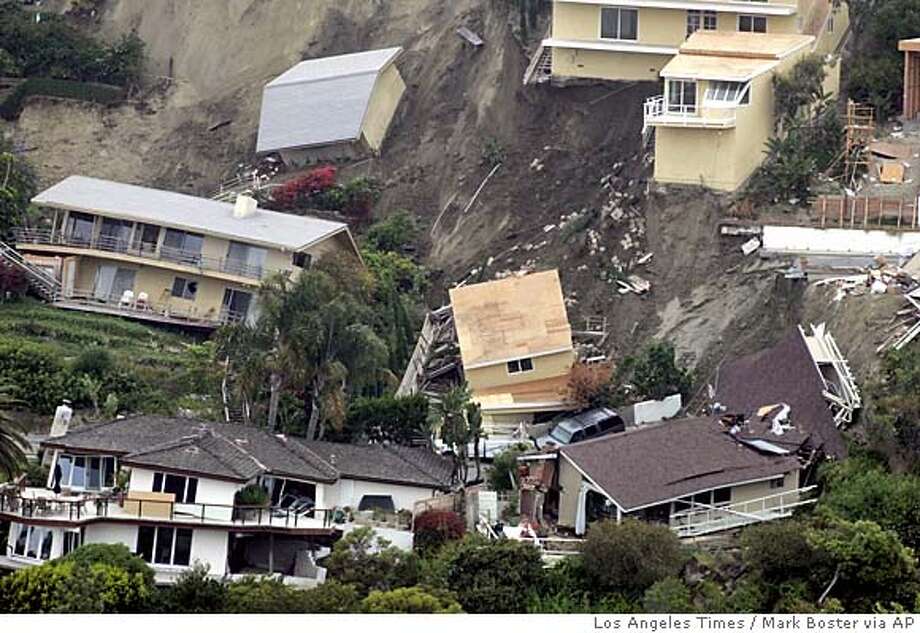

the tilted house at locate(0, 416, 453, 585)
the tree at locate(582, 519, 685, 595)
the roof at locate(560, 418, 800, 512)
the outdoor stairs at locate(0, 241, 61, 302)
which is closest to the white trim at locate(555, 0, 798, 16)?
the outdoor stairs at locate(0, 241, 61, 302)

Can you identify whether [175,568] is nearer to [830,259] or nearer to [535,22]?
[830,259]

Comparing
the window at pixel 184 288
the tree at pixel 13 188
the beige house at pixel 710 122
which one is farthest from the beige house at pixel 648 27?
the tree at pixel 13 188

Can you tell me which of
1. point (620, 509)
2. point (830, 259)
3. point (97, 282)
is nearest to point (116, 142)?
point (97, 282)

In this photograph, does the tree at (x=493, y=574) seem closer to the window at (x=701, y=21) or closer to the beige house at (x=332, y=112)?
the window at (x=701, y=21)

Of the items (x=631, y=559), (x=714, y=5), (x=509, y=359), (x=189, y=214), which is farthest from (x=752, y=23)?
(x=631, y=559)

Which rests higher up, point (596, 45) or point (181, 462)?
point (596, 45)
